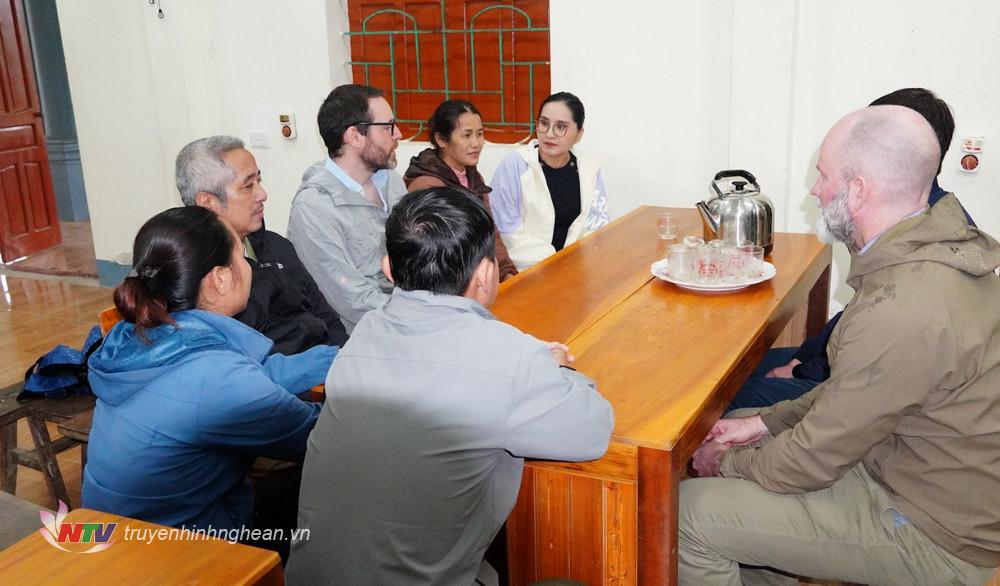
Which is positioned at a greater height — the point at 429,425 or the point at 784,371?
the point at 429,425

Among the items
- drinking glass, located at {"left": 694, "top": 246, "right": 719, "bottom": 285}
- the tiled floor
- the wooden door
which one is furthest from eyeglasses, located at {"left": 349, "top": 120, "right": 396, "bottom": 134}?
the wooden door

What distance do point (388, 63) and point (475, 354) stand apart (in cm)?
368

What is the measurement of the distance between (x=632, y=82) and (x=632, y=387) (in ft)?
8.38

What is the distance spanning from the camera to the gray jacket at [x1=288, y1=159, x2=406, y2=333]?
2.59 meters

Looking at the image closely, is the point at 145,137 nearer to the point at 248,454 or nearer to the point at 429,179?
the point at 429,179

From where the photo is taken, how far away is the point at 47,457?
2.45m

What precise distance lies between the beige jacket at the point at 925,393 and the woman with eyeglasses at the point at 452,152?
5.76 feet

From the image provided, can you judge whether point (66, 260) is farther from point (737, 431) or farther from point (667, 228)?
point (737, 431)

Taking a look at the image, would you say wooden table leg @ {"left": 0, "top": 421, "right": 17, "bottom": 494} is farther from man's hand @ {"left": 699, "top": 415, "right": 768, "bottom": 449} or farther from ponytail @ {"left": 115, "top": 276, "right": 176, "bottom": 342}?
man's hand @ {"left": 699, "top": 415, "right": 768, "bottom": 449}

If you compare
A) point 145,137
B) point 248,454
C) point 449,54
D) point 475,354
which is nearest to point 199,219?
point 248,454

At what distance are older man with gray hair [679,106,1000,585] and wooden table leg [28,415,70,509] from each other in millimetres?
1805

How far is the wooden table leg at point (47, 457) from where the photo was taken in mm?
2404

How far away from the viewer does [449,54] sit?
4492 millimetres

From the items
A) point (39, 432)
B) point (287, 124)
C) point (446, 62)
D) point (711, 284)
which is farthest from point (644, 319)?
point (287, 124)
